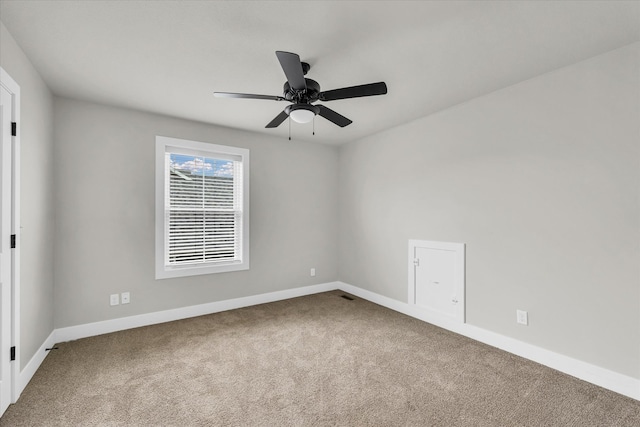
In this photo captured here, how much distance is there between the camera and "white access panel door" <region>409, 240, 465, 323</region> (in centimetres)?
324

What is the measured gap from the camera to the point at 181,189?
3.74 m

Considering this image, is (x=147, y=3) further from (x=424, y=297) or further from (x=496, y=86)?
(x=424, y=297)

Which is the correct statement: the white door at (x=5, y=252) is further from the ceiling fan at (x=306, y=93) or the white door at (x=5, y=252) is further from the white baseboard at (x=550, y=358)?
the white baseboard at (x=550, y=358)

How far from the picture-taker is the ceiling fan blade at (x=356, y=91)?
2.07m

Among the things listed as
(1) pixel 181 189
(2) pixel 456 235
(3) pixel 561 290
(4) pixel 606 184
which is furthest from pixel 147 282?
(4) pixel 606 184

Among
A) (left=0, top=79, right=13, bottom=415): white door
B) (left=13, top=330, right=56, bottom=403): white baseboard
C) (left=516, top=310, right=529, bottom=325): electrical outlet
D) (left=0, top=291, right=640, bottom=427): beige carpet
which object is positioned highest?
(left=0, top=79, right=13, bottom=415): white door

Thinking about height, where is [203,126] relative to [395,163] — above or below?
above

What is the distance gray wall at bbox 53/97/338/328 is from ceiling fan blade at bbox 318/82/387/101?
229 cm

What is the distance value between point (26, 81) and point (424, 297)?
170 inches

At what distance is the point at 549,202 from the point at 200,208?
376 cm

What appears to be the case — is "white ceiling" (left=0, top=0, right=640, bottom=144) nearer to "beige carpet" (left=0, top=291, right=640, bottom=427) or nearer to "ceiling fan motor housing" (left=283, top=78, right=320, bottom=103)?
"ceiling fan motor housing" (left=283, top=78, right=320, bottom=103)

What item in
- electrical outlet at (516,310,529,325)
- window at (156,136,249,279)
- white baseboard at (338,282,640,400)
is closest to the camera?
white baseboard at (338,282,640,400)

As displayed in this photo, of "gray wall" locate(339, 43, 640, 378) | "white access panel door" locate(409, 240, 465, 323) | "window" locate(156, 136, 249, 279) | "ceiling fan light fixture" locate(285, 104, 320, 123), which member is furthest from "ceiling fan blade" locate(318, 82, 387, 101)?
"window" locate(156, 136, 249, 279)

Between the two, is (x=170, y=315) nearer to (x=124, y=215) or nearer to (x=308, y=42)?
(x=124, y=215)
